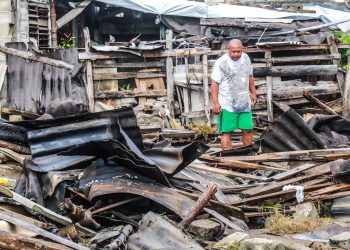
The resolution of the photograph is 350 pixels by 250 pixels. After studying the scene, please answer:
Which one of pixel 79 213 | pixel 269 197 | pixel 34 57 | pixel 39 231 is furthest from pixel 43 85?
pixel 39 231

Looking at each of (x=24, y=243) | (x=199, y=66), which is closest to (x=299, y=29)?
(x=199, y=66)

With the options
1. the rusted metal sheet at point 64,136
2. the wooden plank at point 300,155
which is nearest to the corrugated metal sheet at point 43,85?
the wooden plank at point 300,155

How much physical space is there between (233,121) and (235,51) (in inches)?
44.4

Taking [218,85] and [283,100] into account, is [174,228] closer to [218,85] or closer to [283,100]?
[218,85]

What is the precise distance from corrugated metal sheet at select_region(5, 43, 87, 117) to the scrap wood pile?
7128 mm

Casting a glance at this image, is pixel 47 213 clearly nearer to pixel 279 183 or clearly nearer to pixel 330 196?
pixel 279 183

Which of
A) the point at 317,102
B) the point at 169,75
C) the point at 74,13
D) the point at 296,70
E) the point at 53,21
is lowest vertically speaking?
the point at 317,102

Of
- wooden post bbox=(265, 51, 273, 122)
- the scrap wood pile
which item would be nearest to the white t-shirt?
the scrap wood pile

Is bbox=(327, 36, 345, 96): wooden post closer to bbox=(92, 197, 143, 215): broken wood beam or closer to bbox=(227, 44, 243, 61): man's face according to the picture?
bbox=(227, 44, 243, 61): man's face

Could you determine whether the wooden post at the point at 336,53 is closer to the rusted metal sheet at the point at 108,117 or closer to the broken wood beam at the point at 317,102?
the broken wood beam at the point at 317,102

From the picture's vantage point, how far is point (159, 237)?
5.43 meters

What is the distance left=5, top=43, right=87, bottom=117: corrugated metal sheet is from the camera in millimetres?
14703

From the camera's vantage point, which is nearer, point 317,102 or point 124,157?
point 124,157

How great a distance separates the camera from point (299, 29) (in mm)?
16297
